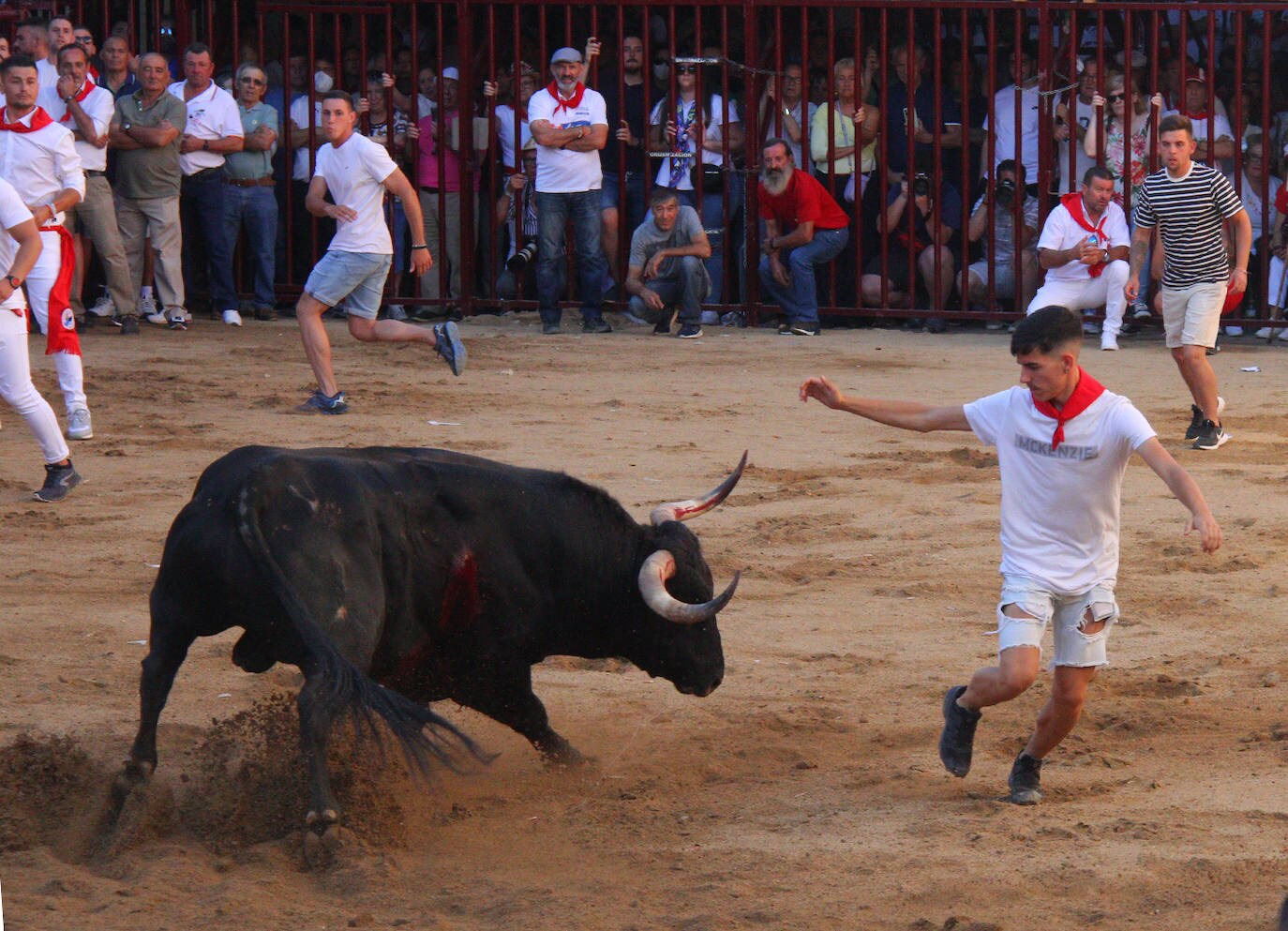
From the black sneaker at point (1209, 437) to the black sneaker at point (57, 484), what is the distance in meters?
5.92

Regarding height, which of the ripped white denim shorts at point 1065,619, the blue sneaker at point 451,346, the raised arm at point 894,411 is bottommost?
the ripped white denim shorts at point 1065,619

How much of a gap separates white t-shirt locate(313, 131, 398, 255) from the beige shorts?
458 centimetres

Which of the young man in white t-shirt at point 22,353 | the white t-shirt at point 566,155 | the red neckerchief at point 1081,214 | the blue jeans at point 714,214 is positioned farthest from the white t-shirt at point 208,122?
the red neckerchief at point 1081,214

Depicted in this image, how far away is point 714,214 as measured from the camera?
1489 cm

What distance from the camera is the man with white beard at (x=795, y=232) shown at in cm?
1426

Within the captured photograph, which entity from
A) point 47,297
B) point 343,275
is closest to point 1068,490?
point 47,297

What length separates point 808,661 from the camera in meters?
6.35

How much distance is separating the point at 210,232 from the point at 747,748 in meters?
10.1

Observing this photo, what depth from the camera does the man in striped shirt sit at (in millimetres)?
10000

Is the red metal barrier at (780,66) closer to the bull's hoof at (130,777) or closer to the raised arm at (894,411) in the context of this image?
the raised arm at (894,411)

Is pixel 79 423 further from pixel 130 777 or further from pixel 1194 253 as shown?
pixel 1194 253

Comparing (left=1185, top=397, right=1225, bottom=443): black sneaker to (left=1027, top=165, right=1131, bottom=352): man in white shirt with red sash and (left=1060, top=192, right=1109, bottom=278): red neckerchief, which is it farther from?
(left=1060, top=192, right=1109, bottom=278): red neckerchief

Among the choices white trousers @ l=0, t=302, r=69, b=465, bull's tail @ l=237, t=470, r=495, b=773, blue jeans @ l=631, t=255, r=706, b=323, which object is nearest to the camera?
bull's tail @ l=237, t=470, r=495, b=773

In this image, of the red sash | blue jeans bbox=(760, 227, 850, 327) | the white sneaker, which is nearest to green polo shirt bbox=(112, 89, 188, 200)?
the white sneaker
